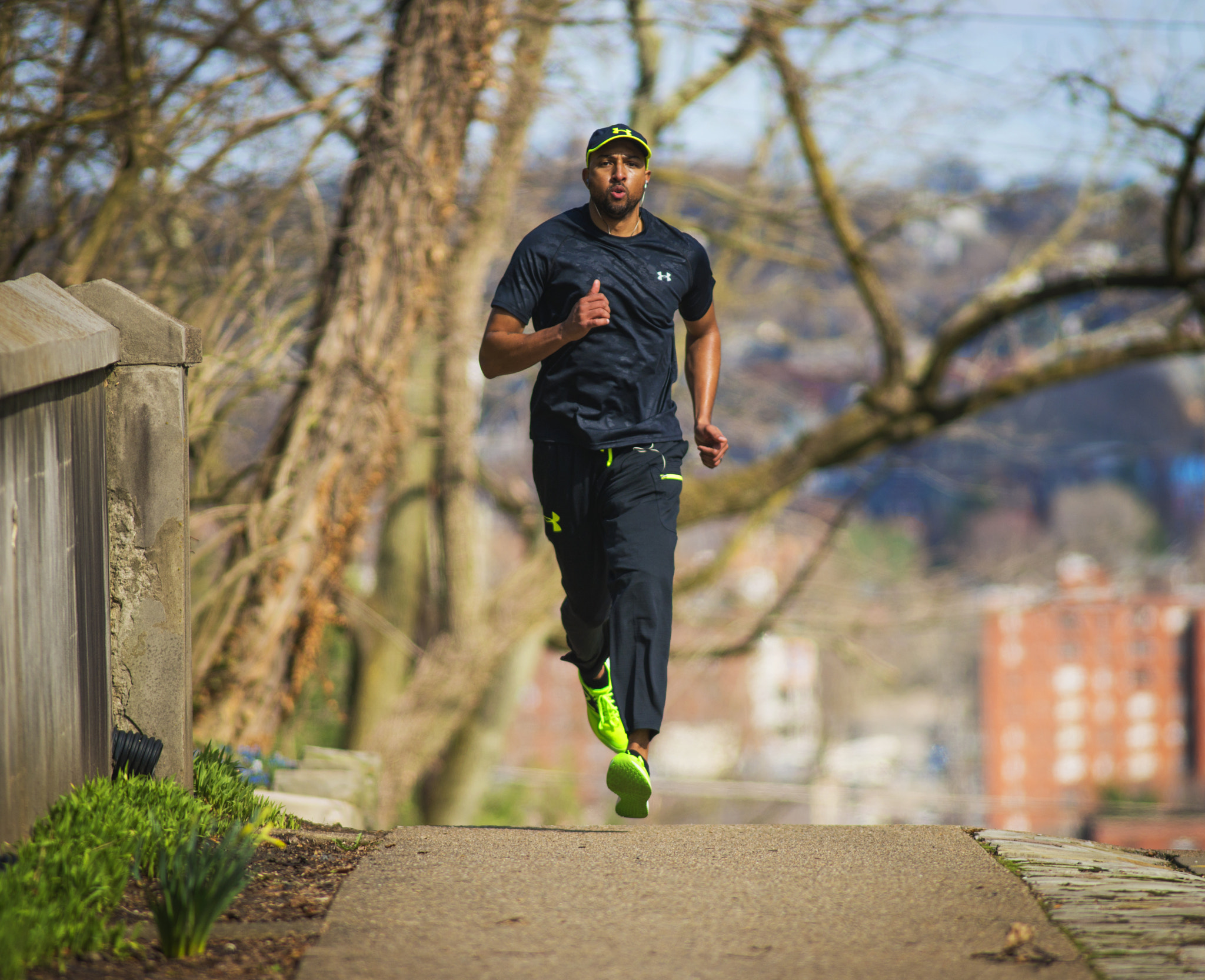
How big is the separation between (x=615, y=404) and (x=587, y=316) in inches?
14.9

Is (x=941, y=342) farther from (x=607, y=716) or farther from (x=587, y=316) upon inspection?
(x=587, y=316)

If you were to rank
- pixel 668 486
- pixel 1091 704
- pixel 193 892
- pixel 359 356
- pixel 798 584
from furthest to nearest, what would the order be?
1. pixel 1091 704
2. pixel 798 584
3. pixel 359 356
4. pixel 668 486
5. pixel 193 892

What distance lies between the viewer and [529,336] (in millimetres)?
3988

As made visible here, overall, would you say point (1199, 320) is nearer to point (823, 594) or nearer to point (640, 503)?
point (823, 594)

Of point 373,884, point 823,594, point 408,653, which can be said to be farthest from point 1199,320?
point 373,884

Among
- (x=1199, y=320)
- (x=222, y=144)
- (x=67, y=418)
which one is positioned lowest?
(x=67, y=418)

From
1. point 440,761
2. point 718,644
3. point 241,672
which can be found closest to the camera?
point 241,672

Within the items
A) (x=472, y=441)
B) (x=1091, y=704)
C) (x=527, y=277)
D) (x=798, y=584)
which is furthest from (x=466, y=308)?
(x=1091, y=704)

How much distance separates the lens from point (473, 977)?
8.75 ft

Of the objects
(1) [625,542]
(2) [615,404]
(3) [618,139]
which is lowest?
(1) [625,542]


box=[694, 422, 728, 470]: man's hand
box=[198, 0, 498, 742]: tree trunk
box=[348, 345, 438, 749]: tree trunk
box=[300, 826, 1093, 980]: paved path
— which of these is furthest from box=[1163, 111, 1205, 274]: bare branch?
box=[300, 826, 1093, 980]: paved path

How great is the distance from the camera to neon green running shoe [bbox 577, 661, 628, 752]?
4117 mm

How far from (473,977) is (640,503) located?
1718 millimetres

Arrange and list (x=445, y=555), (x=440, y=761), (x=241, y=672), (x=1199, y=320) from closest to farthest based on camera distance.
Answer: (x=241, y=672) < (x=1199, y=320) < (x=445, y=555) < (x=440, y=761)
